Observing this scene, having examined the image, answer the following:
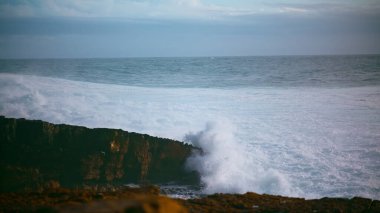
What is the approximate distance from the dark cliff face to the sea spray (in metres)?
0.72

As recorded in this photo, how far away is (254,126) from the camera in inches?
725

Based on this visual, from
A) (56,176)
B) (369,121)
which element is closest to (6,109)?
(56,176)

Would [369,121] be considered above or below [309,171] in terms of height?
above

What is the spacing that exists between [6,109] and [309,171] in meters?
16.4

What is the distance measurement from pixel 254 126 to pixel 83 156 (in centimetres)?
984

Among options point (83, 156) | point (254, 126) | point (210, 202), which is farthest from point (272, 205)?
point (254, 126)

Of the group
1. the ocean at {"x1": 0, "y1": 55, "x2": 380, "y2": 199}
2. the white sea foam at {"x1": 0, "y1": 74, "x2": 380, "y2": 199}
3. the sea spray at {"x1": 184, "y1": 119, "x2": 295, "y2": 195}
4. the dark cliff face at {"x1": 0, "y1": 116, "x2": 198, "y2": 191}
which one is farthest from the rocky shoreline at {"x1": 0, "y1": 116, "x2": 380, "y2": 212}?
the white sea foam at {"x1": 0, "y1": 74, "x2": 380, "y2": 199}

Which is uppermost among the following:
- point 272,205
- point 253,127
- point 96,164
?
point 253,127

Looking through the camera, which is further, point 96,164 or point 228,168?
point 228,168

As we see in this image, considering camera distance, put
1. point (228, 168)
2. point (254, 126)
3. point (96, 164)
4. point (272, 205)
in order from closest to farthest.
→ 1. point (272, 205)
2. point (96, 164)
3. point (228, 168)
4. point (254, 126)

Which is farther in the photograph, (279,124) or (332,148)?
(279,124)

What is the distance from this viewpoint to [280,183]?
40.5 feet

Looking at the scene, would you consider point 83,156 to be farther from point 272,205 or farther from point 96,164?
point 272,205

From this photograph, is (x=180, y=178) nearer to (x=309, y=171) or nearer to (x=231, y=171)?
(x=231, y=171)
